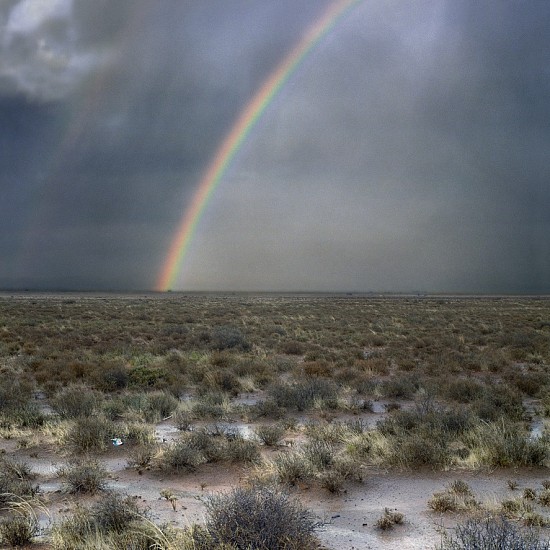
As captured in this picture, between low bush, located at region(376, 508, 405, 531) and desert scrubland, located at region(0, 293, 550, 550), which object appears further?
low bush, located at region(376, 508, 405, 531)

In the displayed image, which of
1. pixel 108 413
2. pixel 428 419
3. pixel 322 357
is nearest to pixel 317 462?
pixel 428 419

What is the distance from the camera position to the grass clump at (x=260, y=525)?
206 inches

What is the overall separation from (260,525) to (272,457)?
4.21m

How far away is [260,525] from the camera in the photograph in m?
5.43

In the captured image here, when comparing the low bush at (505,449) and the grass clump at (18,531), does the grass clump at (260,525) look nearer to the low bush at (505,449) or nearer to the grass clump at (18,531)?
the grass clump at (18,531)

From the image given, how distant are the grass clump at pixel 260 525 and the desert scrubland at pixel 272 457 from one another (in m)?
0.02

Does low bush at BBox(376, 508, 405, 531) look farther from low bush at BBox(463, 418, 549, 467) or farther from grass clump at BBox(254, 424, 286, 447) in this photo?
grass clump at BBox(254, 424, 286, 447)

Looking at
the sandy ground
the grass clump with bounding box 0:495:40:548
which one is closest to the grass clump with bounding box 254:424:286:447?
the sandy ground

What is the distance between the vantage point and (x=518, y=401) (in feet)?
45.5

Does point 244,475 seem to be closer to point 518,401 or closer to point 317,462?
point 317,462

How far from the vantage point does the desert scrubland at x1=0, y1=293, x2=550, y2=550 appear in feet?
20.1

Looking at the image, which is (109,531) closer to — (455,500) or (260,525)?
(260,525)

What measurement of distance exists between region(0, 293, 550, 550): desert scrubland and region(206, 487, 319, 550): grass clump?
20 mm

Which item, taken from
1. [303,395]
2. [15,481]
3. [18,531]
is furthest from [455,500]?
[15,481]
